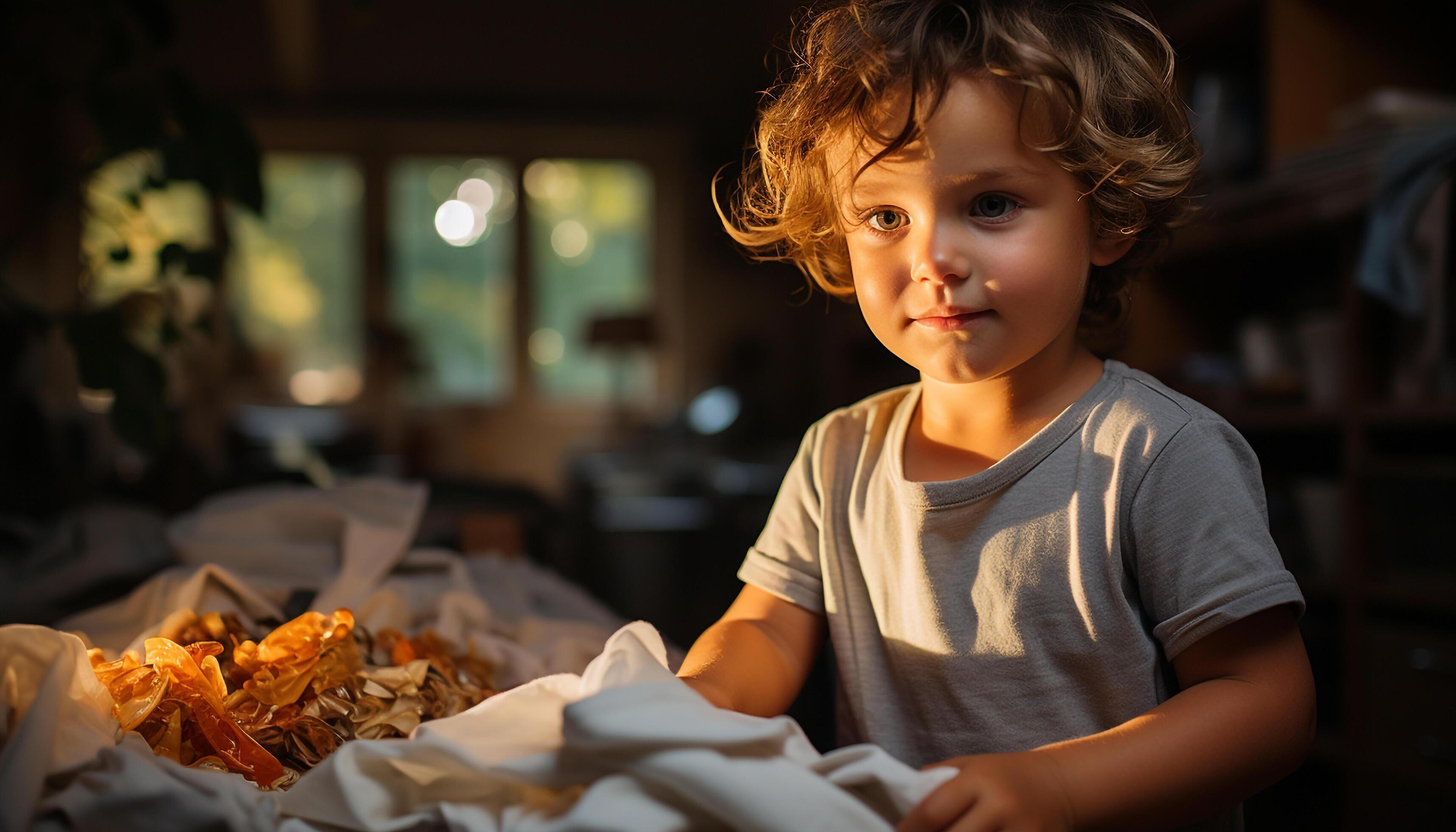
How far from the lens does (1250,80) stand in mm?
2129

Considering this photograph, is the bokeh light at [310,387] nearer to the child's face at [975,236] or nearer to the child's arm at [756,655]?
the child's arm at [756,655]

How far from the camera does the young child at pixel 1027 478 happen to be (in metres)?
0.52

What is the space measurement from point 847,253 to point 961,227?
212 mm

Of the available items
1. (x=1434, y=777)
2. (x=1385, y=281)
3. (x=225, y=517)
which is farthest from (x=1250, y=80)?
(x=225, y=517)

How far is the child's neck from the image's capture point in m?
0.64

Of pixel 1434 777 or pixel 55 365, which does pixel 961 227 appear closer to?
pixel 1434 777

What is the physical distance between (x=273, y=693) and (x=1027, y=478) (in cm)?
50

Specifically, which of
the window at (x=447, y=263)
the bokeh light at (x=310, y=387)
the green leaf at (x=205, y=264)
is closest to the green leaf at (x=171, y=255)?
the green leaf at (x=205, y=264)

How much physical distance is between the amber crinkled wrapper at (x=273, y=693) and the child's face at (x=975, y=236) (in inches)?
15.7

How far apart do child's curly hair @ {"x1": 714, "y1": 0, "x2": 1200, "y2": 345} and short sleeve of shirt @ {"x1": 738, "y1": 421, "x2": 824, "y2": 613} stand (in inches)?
7.4

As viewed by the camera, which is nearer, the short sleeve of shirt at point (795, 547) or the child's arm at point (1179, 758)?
the child's arm at point (1179, 758)

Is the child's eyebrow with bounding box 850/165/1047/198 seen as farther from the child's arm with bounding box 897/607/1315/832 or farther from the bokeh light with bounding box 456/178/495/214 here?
the bokeh light with bounding box 456/178/495/214

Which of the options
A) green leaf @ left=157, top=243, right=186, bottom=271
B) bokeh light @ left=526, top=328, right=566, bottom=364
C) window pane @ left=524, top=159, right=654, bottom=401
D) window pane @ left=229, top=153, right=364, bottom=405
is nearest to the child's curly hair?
green leaf @ left=157, top=243, right=186, bottom=271

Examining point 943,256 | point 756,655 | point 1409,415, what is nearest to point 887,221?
point 943,256
